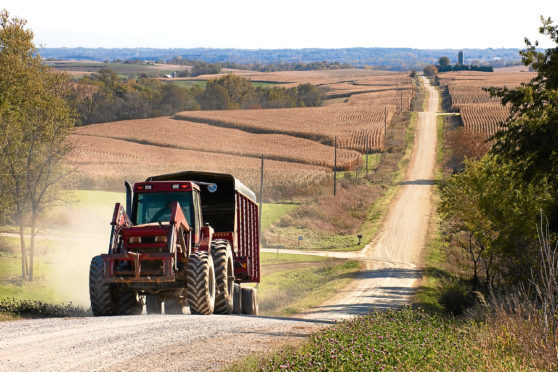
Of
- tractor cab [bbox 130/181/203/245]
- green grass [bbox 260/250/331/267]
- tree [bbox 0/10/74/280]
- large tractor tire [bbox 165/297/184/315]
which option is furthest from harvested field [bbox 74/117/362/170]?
tractor cab [bbox 130/181/203/245]

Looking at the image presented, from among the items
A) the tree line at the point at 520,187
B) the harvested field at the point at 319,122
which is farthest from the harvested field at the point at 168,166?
the tree line at the point at 520,187

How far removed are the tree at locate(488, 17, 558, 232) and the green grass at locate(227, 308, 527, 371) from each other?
39.3 ft

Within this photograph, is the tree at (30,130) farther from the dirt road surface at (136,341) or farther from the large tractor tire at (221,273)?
the dirt road surface at (136,341)

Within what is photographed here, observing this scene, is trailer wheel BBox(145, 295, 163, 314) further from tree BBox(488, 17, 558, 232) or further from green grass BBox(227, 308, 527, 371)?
tree BBox(488, 17, 558, 232)

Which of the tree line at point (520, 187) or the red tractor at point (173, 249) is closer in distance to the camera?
the red tractor at point (173, 249)

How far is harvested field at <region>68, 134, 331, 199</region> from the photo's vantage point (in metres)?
75.2

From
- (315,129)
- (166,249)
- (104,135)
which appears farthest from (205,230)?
(315,129)

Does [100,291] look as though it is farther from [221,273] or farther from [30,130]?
[30,130]

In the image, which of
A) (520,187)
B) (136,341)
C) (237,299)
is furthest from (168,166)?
(136,341)

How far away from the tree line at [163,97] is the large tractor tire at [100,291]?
10226 centimetres

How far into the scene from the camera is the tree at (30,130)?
40594 millimetres

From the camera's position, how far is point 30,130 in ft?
137

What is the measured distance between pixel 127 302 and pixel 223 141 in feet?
298

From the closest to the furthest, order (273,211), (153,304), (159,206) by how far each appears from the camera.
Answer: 1. (159,206)
2. (153,304)
3. (273,211)
